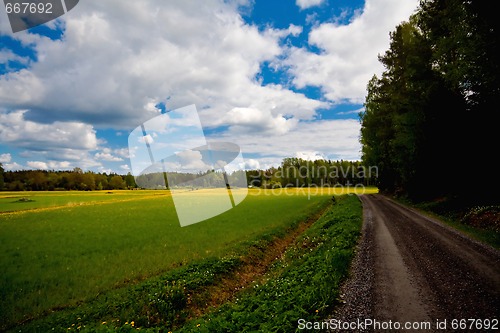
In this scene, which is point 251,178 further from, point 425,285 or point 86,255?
point 425,285

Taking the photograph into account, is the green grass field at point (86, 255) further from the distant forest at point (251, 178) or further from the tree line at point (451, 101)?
the distant forest at point (251, 178)

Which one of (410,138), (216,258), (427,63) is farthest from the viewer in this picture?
(410,138)

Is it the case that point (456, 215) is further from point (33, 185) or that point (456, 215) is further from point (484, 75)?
point (33, 185)

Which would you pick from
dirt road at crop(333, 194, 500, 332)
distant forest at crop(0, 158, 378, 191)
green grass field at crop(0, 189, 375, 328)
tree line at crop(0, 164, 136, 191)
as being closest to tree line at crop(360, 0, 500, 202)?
dirt road at crop(333, 194, 500, 332)

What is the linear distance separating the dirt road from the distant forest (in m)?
93.8

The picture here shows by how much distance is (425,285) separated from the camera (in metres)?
7.99

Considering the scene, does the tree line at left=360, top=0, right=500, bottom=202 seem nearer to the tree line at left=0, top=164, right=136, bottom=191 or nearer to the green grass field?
the green grass field

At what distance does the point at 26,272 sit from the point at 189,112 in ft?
41.5

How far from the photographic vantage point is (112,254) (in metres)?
16.9

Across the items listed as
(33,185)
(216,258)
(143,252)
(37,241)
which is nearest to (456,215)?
(216,258)

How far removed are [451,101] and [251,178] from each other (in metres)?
145

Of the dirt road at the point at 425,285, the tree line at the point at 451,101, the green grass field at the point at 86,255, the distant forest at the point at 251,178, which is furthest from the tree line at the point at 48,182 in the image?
the tree line at the point at 451,101

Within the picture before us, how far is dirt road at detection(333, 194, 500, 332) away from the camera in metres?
6.12

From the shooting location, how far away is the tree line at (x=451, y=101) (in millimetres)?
14586
